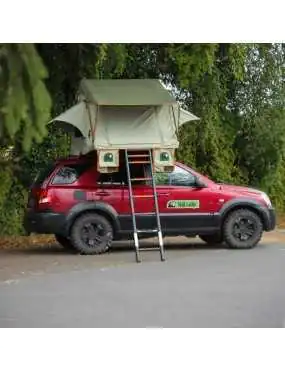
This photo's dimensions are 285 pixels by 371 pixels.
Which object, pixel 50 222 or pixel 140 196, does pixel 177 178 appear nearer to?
pixel 140 196

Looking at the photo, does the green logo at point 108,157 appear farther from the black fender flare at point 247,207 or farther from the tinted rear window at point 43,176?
the black fender flare at point 247,207

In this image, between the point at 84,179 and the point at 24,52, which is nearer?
the point at 24,52

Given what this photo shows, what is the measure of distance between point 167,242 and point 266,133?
241 inches

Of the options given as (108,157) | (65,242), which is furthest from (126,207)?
(65,242)

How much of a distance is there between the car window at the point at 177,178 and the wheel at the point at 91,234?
4.55 ft

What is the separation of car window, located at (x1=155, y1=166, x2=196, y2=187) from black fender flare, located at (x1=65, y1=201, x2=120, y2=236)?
1137 mm

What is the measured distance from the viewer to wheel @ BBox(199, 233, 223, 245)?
14242mm

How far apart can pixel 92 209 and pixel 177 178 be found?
1834 mm

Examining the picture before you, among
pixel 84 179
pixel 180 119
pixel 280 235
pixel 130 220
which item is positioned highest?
pixel 180 119

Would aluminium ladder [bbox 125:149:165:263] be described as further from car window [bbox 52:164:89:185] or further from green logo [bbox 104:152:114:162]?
car window [bbox 52:164:89:185]

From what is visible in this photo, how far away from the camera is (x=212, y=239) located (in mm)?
14758

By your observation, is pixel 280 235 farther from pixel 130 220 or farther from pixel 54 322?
pixel 54 322

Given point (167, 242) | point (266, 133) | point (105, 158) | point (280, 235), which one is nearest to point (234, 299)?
point (105, 158)

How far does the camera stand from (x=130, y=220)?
1333cm
